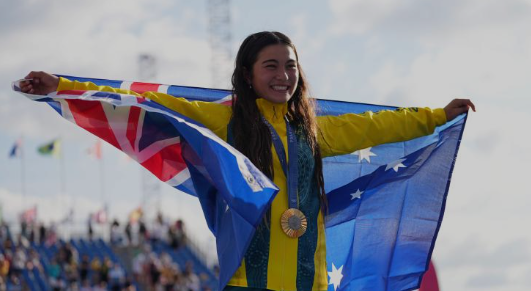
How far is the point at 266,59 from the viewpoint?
18.0ft

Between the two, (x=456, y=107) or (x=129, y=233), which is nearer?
(x=456, y=107)

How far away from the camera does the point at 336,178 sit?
629cm

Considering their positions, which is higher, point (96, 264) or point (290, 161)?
point (290, 161)

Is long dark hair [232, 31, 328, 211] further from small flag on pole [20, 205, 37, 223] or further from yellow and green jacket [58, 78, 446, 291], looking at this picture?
small flag on pole [20, 205, 37, 223]

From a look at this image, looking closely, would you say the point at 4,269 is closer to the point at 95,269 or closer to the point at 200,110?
the point at 95,269

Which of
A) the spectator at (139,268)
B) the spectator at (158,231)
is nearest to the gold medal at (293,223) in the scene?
the spectator at (139,268)

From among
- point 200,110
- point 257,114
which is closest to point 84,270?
point 200,110

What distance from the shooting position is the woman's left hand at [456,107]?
20.3 feet

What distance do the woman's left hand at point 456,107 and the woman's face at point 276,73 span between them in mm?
A: 1149

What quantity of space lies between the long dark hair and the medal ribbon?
37 millimetres

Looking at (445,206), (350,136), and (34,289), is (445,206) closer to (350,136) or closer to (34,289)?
(350,136)

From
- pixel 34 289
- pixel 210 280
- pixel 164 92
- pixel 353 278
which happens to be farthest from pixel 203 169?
pixel 210 280

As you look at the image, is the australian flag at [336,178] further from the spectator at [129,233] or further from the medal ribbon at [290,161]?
the spectator at [129,233]

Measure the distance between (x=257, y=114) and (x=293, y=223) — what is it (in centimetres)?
61
